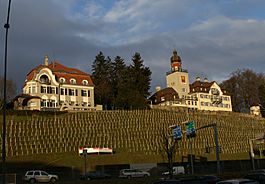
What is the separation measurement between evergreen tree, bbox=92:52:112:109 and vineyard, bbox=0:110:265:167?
78.4ft

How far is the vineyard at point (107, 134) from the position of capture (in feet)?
228

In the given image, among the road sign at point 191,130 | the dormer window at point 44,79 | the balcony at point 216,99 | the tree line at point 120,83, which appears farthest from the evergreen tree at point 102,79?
the road sign at point 191,130

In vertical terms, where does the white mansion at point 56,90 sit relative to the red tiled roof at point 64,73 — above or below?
below

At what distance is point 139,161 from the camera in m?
70.2

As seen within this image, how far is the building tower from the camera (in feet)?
452

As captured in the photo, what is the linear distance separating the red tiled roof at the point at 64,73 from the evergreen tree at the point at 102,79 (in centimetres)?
361

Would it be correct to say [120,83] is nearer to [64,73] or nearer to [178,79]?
[64,73]

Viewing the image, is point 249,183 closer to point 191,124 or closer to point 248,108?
point 191,124

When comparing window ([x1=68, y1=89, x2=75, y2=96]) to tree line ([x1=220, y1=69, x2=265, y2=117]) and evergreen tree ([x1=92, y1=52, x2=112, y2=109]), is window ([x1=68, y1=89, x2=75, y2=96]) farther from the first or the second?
tree line ([x1=220, y1=69, x2=265, y2=117])

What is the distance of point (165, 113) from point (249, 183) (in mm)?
65991

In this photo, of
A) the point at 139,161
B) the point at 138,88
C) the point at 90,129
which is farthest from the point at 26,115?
the point at 138,88

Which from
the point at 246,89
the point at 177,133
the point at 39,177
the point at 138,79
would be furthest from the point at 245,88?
the point at 39,177

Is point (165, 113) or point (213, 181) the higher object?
point (165, 113)

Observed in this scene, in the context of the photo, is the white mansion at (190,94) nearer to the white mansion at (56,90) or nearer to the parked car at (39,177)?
the white mansion at (56,90)
